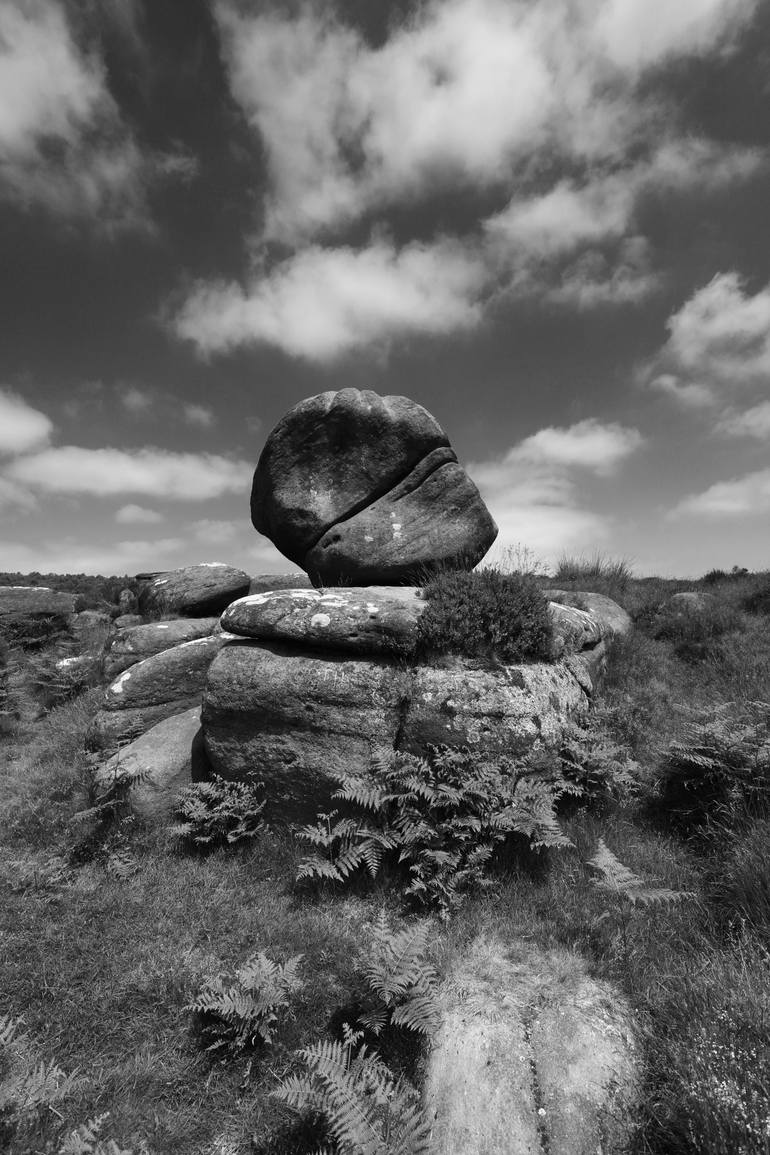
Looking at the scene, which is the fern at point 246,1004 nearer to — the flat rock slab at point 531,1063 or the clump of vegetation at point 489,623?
the flat rock slab at point 531,1063

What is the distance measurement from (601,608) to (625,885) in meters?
10.6

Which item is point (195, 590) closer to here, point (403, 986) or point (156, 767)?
point (156, 767)

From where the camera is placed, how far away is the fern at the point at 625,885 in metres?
5.72

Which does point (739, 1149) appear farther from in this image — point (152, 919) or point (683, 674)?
point (683, 674)

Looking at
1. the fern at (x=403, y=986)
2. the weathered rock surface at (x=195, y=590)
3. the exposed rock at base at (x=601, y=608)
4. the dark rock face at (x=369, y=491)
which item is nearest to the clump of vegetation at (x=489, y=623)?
the dark rock face at (x=369, y=491)

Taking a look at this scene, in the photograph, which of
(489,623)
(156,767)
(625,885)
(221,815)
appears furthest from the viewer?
(156,767)

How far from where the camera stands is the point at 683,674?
12820mm

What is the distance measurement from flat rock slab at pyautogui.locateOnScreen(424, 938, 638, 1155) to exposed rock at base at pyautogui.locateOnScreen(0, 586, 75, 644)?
23.0m

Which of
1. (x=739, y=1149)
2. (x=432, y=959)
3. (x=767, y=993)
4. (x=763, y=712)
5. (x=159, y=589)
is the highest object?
(x=159, y=589)

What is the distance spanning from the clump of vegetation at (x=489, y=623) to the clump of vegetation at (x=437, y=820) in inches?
66.2

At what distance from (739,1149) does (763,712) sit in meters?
7.08

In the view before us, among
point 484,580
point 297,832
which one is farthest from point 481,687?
point 297,832

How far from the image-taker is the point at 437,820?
7.14 m

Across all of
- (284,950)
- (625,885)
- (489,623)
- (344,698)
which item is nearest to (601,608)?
(489,623)
